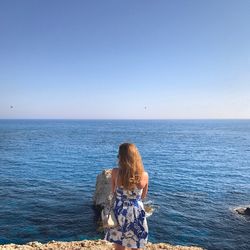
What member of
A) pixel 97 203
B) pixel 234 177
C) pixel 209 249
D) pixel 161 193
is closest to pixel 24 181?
pixel 97 203

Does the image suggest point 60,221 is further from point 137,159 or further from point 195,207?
point 137,159

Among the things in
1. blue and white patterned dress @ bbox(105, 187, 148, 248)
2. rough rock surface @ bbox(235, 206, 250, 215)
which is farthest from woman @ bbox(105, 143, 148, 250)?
rough rock surface @ bbox(235, 206, 250, 215)

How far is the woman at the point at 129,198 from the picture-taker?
19.1 ft

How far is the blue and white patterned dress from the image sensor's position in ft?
20.0

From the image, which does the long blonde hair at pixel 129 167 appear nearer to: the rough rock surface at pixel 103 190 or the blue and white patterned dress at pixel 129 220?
the blue and white patterned dress at pixel 129 220

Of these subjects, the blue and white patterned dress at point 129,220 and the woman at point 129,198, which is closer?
the woman at point 129,198

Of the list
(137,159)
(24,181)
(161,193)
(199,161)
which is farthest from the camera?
(199,161)

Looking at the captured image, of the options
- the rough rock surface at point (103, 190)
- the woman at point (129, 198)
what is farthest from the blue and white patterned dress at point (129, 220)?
the rough rock surface at point (103, 190)

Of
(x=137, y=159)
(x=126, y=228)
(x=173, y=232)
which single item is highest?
(x=137, y=159)

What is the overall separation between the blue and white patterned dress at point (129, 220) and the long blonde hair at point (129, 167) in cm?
25

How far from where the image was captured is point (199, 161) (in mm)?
59594

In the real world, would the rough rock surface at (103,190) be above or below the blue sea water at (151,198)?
above

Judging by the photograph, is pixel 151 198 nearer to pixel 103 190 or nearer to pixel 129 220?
pixel 103 190

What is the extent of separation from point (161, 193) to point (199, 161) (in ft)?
89.0
